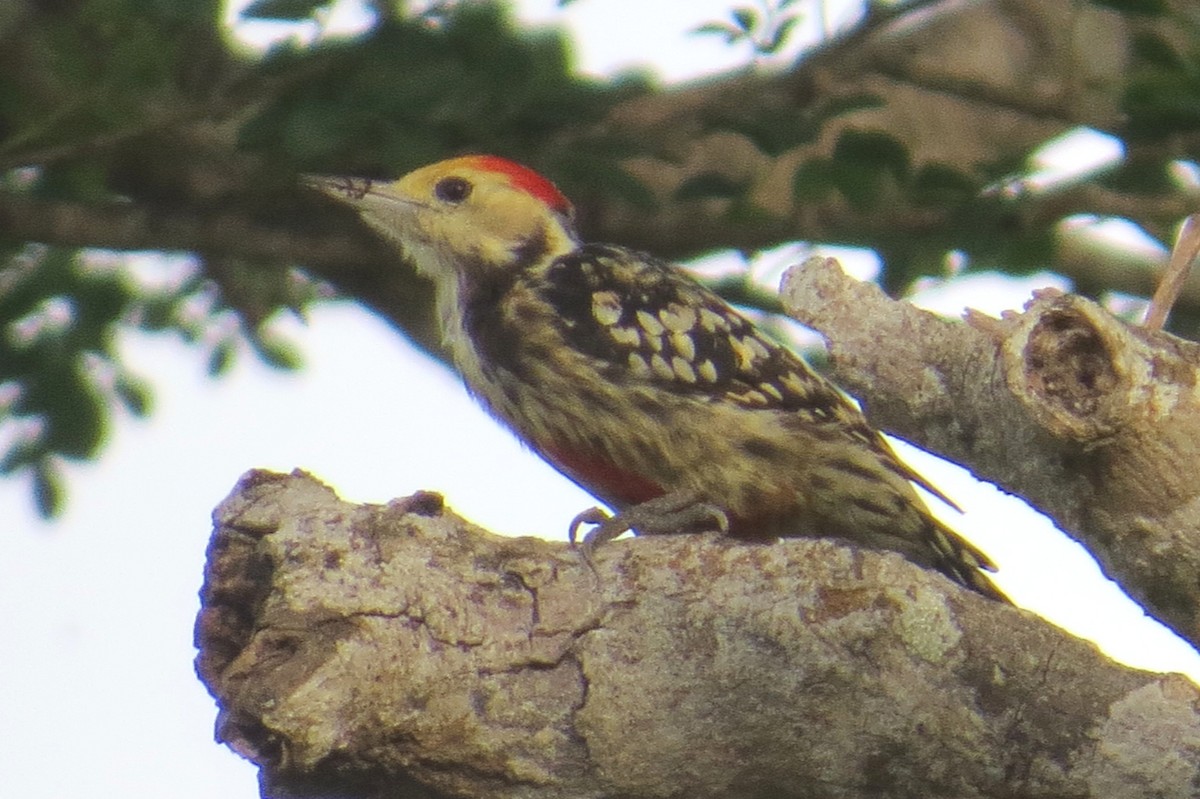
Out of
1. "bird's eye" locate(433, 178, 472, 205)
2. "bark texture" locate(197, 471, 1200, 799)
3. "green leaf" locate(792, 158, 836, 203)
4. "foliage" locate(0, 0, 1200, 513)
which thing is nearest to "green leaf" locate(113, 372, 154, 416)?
"foliage" locate(0, 0, 1200, 513)

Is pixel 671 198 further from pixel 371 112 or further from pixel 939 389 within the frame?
pixel 939 389

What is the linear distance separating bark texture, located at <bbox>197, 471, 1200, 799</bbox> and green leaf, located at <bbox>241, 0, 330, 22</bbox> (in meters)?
1.57

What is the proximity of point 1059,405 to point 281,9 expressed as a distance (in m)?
2.17

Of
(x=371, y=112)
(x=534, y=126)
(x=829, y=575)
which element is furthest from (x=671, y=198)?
(x=829, y=575)

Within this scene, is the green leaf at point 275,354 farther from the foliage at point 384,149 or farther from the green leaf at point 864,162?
the green leaf at point 864,162

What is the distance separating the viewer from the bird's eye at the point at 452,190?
5.52 m

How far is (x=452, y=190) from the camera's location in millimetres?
5551

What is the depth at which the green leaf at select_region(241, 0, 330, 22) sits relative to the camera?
4.39 metres

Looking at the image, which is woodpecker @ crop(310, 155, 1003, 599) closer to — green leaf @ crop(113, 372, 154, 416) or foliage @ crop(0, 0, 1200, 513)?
foliage @ crop(0, 0, 1200, 513)

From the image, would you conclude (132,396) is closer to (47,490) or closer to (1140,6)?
(47,490)

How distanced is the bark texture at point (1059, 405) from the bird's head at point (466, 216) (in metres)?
1.81

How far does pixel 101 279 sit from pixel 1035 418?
138 inches

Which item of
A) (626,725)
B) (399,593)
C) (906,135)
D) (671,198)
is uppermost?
(399,593)

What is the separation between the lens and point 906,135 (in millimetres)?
6945
